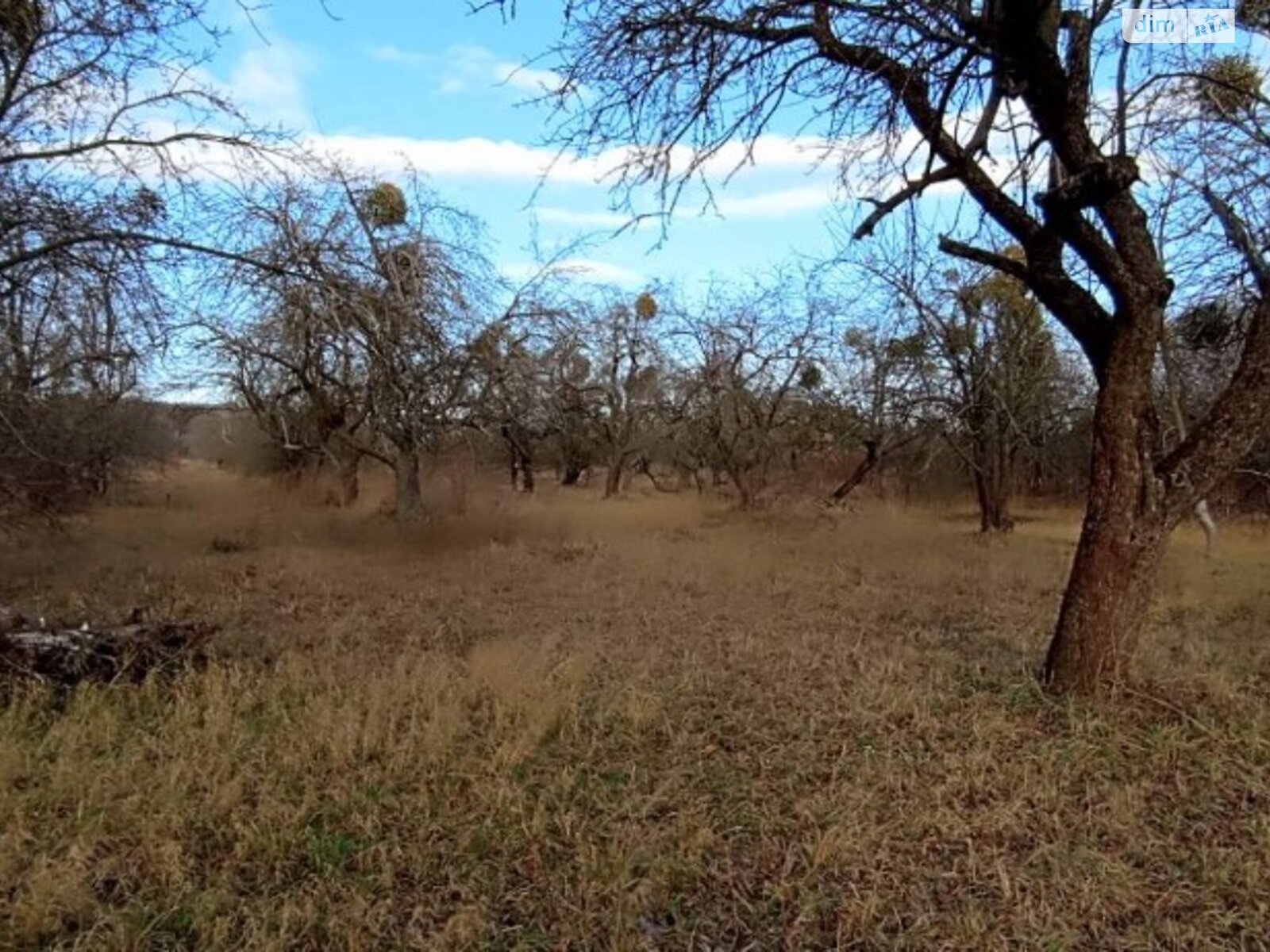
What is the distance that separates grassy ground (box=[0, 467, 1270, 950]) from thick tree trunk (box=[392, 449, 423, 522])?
8.21 meters

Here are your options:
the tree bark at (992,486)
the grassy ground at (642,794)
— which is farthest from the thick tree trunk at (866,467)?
the grassy ground at (642,794)

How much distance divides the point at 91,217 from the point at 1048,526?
21391mm

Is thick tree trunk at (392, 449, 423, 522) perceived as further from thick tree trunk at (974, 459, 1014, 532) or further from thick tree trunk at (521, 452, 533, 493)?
thick tree trunk at (974, 459, 1014, 532)

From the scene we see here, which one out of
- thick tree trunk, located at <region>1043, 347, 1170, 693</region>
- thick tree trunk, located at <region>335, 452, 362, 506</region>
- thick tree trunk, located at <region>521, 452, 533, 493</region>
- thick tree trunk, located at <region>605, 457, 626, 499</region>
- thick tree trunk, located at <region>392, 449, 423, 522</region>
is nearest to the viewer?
thick tree trunk, located at <region>1043, 347, 1170, 693</region>

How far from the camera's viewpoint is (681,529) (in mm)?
20062

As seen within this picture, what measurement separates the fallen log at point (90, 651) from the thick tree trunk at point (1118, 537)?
582cm

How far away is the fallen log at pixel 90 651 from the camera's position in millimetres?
5633

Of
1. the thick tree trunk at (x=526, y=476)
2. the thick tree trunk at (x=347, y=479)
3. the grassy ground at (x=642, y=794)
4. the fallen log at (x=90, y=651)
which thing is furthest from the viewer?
the thick tree trunk at (x=526, y=476)

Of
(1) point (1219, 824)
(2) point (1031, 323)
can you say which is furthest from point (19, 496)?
(2) point (1031, 323)

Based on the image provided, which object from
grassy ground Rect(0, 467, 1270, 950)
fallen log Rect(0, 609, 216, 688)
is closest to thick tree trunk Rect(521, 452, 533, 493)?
grassy ground Rect(0, 467, 1270, 950)

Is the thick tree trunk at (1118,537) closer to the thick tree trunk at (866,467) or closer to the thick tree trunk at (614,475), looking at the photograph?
the thick tree trunk at (866,467)

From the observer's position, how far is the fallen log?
222 inches

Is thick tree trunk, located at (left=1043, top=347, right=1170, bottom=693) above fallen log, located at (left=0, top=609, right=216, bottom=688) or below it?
above

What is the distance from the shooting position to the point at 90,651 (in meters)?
5.80
